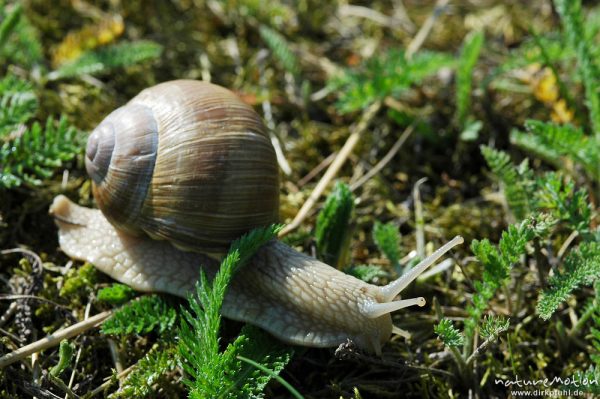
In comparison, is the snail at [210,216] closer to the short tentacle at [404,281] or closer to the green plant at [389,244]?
the short tentacle at [404,281]

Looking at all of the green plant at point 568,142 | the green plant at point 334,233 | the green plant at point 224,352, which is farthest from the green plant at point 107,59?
the green plant at point 568,142

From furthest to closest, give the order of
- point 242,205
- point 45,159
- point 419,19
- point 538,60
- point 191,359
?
point 419,19 → point 538,60 → point 45,159 → point 242,205 → point 191,359

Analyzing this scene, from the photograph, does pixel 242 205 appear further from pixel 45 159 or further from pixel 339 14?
pixel 339 14

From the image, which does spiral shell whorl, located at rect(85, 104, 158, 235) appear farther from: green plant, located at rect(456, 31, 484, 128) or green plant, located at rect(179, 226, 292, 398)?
green plant, located at rect(456, 31, 484, 128)

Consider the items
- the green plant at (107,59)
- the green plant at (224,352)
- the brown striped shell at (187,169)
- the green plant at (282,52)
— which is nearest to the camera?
the green plant at (224,352)

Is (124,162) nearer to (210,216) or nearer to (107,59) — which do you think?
(210,216)

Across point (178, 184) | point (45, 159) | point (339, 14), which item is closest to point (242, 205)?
point (178, 184)

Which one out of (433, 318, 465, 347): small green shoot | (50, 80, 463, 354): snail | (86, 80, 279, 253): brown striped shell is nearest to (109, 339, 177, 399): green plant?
(50, 80, 463, 354): snail

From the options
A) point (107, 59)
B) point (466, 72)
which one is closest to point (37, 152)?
point (107, 59)
